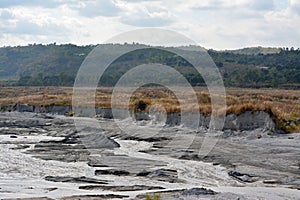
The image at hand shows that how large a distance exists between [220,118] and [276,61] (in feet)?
435

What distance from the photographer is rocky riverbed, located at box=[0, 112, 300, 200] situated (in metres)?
21.4

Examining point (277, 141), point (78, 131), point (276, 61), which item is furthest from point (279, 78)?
point (277, 141)

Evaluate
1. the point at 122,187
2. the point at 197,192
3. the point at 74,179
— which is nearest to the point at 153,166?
the point at 74,179

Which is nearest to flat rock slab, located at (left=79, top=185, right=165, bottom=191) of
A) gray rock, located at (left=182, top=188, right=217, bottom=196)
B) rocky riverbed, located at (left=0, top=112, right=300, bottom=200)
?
rocky riverbed, located at (left=0, top=112, right=300, bottom=200)

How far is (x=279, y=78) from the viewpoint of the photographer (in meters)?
121

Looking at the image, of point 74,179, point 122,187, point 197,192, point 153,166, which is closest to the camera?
point 197,192

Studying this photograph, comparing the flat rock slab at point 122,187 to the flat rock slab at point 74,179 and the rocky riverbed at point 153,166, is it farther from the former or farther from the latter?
the flat rock slab at point 74,179

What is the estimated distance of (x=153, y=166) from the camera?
1126 inches

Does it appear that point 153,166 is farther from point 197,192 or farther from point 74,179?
point 197,192

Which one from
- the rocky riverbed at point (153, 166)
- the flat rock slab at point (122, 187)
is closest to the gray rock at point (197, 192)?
the rocky riverbed at point (153, 166)

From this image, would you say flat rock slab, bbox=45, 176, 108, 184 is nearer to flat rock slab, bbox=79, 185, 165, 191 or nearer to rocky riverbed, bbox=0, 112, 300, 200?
rocky riverbed, bbox=0, 112, 300, 200

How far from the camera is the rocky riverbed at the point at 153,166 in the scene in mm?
21359

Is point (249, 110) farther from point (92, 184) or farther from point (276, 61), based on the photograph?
point (276, 61)

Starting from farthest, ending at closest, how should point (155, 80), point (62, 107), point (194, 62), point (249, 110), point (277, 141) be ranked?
point (194, 62)
point (155, 80)
point (62, 107)
point (249, 110)
point (277, 141)
